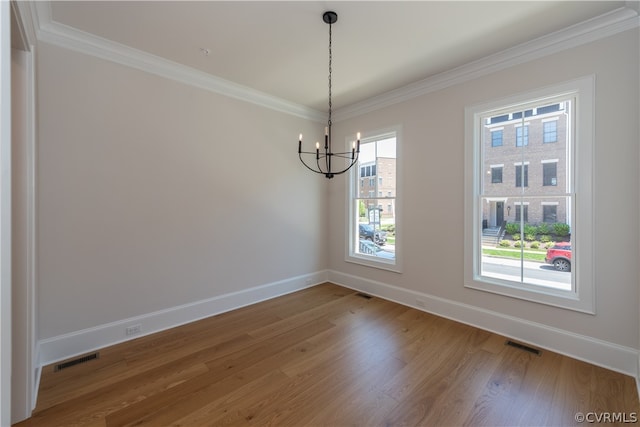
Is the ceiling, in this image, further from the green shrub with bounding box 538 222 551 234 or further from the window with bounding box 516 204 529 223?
the green shrub with bounding box 538 222 551 234

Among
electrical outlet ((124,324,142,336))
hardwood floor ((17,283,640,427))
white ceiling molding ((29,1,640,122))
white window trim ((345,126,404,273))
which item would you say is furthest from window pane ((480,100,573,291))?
electrical outlet ((124,324,142,336))

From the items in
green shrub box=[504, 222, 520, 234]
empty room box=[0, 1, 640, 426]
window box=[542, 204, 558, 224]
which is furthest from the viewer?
green shrub box=[504, 222, 520, 234]

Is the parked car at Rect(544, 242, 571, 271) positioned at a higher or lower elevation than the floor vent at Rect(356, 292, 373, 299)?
higher

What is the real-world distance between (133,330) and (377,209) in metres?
3.43

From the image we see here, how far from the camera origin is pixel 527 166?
289 centimetres

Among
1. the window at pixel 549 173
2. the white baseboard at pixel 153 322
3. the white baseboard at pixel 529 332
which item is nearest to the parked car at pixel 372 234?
the white baseboard at pixel 529 332

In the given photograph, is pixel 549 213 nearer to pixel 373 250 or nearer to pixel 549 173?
pixel 549 173

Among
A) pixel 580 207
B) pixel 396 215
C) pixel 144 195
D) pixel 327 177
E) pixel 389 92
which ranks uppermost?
pixel 389 92

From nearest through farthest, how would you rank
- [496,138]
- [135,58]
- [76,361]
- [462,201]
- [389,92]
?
[76,361] < [135,58] < [496,138] < [462,201] < [389,92]

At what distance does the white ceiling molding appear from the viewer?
2.32 meters

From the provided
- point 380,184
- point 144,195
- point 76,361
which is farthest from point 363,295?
point 76,361

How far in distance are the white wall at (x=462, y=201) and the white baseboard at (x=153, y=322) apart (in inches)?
55.7

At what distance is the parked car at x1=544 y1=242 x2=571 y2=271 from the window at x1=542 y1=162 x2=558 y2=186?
61 cm

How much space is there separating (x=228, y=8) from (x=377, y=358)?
3.27m
